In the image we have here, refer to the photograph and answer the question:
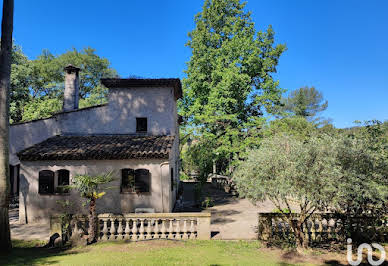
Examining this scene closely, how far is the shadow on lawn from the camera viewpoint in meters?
7.00

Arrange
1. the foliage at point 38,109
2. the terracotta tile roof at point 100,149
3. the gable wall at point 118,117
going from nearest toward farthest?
the terracotta tile roof at point 100,149
the gable wall at point 118,117
the foliage at point 38,109

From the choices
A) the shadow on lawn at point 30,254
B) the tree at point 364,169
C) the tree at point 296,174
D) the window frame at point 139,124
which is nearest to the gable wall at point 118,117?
the window frame at point 139,124

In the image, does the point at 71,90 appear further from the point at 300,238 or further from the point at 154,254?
the point at 300,238

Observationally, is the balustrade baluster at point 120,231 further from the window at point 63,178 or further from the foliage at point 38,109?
the foliage at point 38,109

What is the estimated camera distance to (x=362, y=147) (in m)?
7.43

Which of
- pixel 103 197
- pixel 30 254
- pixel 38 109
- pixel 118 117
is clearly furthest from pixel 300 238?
pixel 38 109

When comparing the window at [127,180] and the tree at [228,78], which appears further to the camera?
the tree at [228,78]

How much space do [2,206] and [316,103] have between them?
52.3 metres

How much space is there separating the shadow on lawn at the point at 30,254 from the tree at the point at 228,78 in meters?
14.4

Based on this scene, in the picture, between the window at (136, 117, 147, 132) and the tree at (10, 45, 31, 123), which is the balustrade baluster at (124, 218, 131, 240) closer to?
the window at (136, 117, 147, 132)

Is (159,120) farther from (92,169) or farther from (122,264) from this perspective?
(122,264)

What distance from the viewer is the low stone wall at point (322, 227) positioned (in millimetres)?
8555

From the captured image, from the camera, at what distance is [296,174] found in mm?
7164

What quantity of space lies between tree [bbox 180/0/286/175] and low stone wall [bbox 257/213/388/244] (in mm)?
10915
